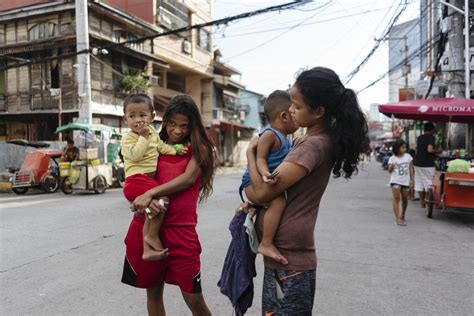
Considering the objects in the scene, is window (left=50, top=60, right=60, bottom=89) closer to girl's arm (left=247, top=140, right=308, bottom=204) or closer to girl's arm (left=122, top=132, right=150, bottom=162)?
girl's arm (left=122, top=132, right=150, bottom=162)

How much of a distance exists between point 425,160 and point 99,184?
8.94m

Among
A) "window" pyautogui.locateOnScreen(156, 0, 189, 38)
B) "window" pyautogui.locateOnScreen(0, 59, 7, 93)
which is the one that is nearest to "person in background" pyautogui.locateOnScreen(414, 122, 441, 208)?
"window" pyautogui.locateOnScreen(156, 0, 189, 38)

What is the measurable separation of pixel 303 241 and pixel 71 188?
1136cm

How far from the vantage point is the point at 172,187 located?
204 centimetres

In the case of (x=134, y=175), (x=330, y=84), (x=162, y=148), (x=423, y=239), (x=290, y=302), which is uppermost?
(x=330, y=84)

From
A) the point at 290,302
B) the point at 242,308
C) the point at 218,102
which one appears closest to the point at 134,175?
the point at 242,308

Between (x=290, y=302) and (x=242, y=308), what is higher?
(x=290, y=302)

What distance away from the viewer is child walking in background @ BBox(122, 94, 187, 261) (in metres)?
2.05

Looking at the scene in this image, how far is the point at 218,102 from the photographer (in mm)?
30281

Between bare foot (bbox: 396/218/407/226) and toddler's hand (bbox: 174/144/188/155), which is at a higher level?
toddler's hand (bbox: 174/144/188/155)

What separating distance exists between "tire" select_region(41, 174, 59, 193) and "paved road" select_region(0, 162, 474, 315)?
403cm

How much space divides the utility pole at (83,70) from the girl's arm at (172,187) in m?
13.5

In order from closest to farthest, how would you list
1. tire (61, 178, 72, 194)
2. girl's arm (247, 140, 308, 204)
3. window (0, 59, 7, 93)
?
1. girl's arm (247, 140, 308, 204)
2. tire (61, 178, 72, 194)
3. window (0, 59, 7, 93)

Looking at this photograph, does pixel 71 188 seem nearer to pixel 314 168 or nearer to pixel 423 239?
pixel 423 239
